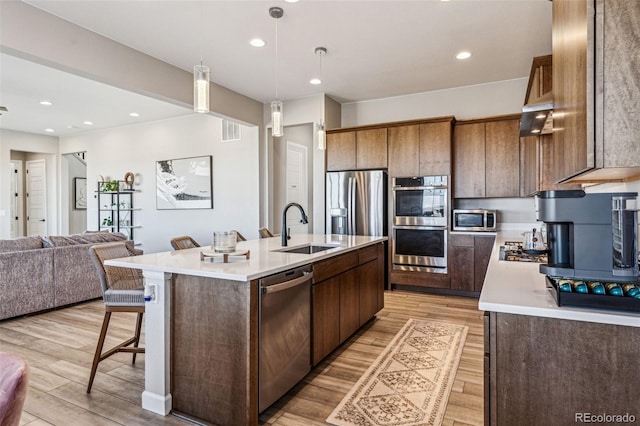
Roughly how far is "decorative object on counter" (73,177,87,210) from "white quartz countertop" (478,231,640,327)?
9876mm

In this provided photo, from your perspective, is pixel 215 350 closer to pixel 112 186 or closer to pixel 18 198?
pixel 112 186

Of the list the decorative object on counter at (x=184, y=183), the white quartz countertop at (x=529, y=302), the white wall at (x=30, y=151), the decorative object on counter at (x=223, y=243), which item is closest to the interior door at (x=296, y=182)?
the decorative object on counter at (x=184, y=183)

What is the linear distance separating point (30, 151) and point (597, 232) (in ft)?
Result: 34.0

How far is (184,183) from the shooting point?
22.3ft

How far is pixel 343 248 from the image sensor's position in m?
2.91

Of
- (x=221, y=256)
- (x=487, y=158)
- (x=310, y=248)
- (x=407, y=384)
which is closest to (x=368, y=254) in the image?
(x=310, y=248)

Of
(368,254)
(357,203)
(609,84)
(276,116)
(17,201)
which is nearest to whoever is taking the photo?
(609,84)

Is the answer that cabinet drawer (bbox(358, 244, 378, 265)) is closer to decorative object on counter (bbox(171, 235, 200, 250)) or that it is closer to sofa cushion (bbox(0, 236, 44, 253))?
decorative object on counter (bbox(171, 235, 200, 250))

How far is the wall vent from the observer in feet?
20.3

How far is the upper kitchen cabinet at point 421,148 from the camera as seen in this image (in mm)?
4758

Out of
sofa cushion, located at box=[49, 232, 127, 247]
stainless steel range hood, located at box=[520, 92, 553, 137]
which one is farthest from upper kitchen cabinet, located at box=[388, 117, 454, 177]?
sofa cushion, located at box=[49, 232, 127, 247]

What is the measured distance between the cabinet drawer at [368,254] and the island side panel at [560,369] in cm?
201

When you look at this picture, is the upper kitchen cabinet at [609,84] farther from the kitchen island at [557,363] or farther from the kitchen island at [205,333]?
the kitchen island at [205,333]

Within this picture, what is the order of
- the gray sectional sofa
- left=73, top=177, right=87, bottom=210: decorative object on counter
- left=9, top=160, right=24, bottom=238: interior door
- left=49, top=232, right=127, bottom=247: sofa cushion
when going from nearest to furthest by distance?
the gray sectional sofa, left=49, top=232, right=127, bottom=247: sofa cushion, left=9, top=160, right=24, bottom=238: interior door, left=73, top=177, right=87, bottom=210: decorative object on counter
